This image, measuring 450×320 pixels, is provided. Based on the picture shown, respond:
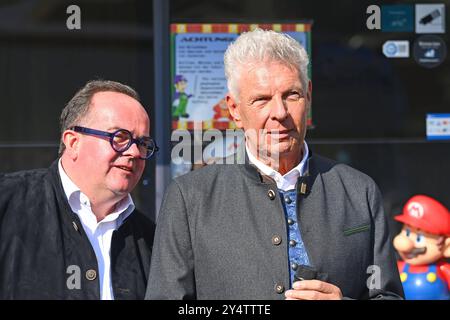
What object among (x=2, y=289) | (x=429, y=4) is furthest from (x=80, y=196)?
(x=429, y=4)

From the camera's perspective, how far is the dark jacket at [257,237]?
2.70 metres

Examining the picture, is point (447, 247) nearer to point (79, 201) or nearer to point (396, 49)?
point (396, 49)

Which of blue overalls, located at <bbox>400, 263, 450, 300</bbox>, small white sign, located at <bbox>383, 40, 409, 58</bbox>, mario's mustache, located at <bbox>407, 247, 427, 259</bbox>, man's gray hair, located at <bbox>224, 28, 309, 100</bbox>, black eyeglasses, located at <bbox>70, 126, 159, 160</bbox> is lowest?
blue overalls, located at <bbox>400, 263, 450, 300</bbox>

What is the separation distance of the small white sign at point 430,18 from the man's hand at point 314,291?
3.61m

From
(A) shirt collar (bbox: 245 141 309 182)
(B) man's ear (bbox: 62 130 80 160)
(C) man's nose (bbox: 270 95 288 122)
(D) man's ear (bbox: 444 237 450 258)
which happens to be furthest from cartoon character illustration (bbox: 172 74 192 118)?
(C) man's nose (bbox: 270 95 288 122)

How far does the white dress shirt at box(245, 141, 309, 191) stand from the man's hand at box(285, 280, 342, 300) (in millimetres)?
368

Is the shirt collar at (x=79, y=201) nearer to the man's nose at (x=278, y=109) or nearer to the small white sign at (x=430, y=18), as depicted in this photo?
the man's nose at (x=278, y=109)

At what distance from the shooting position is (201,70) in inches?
227

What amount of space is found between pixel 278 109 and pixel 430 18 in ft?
11.5

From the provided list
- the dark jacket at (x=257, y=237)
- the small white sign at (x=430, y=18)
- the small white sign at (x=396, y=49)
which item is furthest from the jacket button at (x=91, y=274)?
the small white sign at (x=430, y=18)

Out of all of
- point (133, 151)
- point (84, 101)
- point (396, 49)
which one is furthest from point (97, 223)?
point (396, 49)

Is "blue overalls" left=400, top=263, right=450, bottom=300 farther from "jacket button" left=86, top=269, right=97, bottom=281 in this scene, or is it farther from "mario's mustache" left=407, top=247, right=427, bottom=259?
"jacket button" left=86, top=269, right=97, bottom=281

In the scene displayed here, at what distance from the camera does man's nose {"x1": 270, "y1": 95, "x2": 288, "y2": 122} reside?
8.98ft
